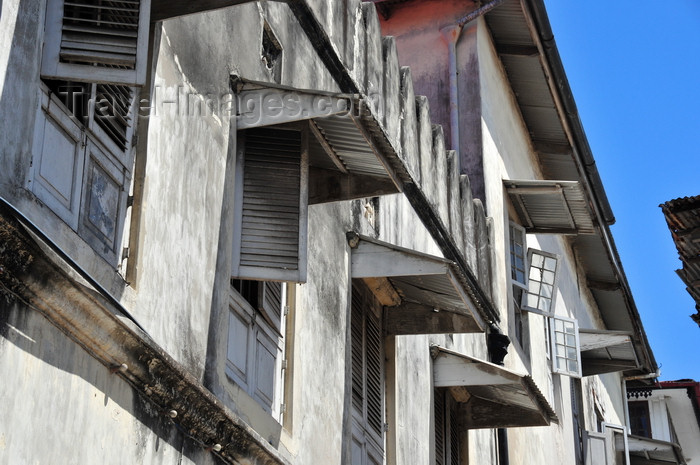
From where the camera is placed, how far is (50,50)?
5.32 meters

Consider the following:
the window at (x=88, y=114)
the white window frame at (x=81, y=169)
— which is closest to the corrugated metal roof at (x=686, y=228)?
the white window frame at (x=81, y=169)

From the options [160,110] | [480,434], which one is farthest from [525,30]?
[160,110]

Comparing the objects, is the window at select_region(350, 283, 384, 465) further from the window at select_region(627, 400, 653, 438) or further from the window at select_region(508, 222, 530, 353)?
the window at select_region(627, 400, 653, 438)

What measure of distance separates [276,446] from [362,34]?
171 inches

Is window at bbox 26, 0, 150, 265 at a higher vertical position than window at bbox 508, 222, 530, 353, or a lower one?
lower

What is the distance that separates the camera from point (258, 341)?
7.38 m

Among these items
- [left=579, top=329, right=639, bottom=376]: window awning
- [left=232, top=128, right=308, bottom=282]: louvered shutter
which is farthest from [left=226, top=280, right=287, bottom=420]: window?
[left=579, top=329, right=639, bottom=376]: window awning

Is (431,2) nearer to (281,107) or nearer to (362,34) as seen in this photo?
(362,34)

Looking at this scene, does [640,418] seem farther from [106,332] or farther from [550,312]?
[106,332]

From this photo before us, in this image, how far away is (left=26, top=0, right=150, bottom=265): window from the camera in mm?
5285

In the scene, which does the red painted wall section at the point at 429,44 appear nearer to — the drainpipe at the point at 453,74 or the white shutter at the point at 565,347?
the drainpipe at the point at 453,74

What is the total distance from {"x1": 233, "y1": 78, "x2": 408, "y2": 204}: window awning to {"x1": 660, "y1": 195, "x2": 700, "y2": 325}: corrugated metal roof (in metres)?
8.02

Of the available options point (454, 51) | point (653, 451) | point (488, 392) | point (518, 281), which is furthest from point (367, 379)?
point (653, 451)

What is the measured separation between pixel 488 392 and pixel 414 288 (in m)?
2.44
